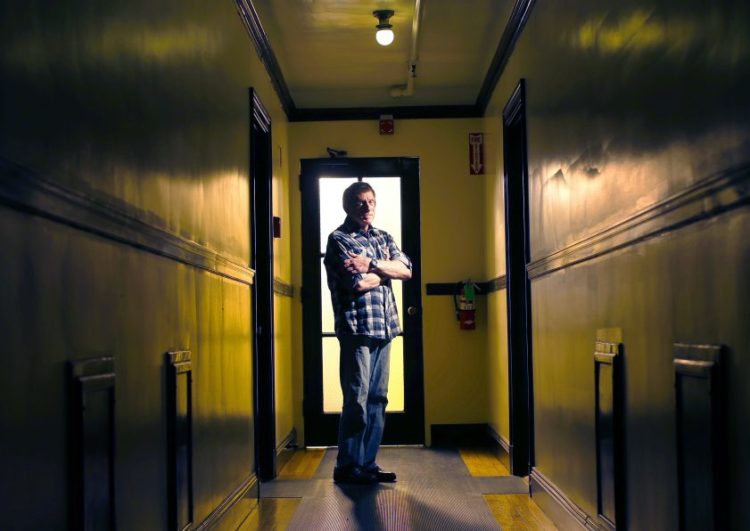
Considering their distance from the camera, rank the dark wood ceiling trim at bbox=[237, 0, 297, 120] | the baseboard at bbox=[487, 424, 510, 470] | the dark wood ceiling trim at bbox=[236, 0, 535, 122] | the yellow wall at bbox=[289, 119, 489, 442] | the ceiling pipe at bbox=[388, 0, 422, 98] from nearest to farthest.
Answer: the dark wood ceiling trim at bbox=[237, 0, 297, 120] < the dark wood ceiling trim at bbox=[236, 0, 535, 122] < the ceiling pipe at bbox=[388, 0, 422, 98] < the baseboard at bbox=[487, 424, 510, 470] < the yellow wall at bbox=[289, 119, 489, 442]

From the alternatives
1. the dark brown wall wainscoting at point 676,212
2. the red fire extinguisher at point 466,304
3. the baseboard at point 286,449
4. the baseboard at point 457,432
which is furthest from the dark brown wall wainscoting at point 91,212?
the baseboard at point 457,432

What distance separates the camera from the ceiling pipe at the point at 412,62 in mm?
4773

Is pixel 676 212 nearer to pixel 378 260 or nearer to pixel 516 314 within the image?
pixel 378 260

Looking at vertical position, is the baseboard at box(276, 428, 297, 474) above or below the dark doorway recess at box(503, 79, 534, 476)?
below

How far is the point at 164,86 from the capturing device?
2838 millimetres

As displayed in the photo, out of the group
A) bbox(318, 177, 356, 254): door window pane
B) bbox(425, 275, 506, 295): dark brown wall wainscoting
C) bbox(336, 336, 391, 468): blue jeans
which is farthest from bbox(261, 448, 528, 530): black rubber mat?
bbox(318, 177, 356, 254): door window pane

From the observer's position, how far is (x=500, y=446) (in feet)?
19.3

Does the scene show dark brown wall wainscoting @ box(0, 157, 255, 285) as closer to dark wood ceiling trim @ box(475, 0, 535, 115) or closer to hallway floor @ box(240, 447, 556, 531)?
hallway floor @ box(240, 447, 556, 531)

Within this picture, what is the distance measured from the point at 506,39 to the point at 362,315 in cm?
182

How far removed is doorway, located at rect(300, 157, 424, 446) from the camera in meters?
6.61

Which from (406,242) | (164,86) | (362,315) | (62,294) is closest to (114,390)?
(62,294)

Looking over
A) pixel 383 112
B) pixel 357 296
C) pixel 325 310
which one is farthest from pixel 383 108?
pixel 357 296

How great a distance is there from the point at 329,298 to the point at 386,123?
4.70 ft

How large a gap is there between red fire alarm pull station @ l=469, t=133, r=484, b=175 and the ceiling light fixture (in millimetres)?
1833
